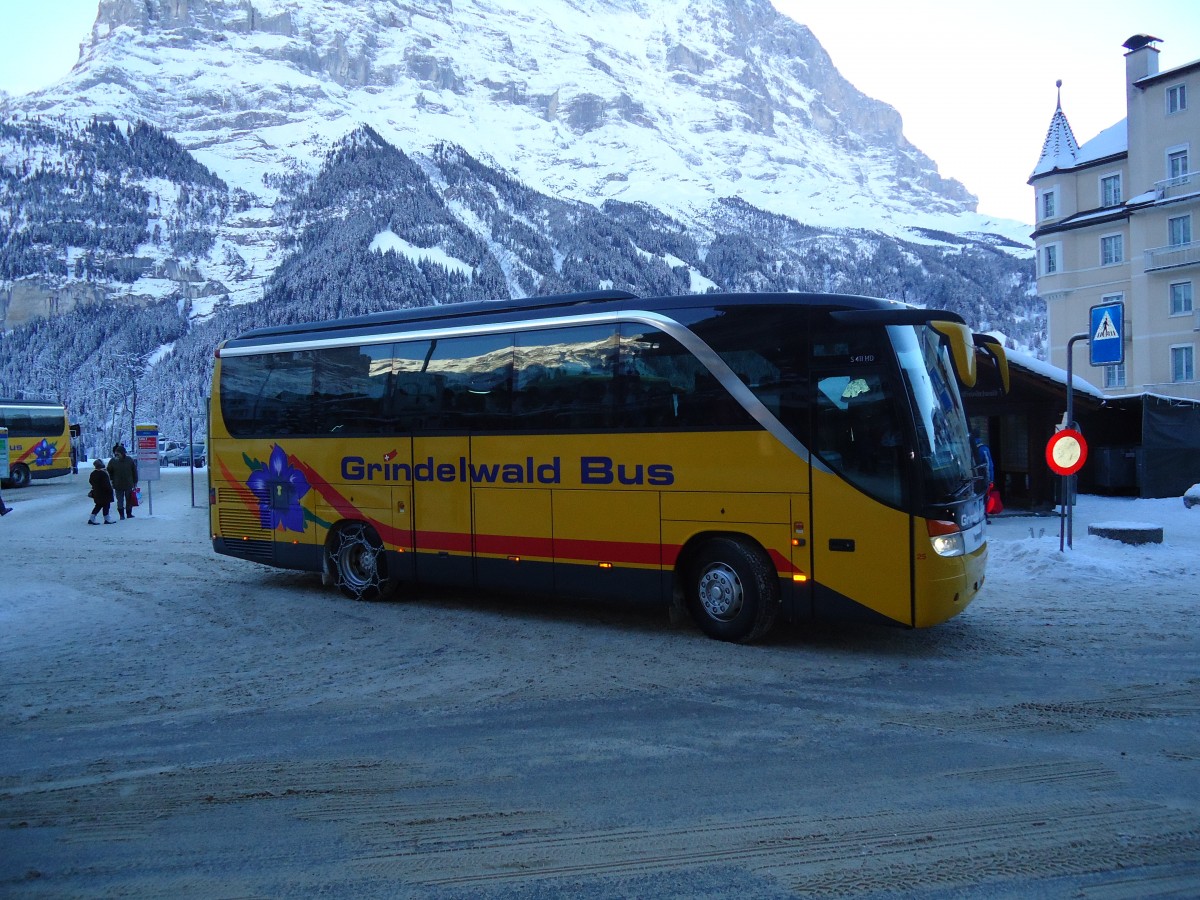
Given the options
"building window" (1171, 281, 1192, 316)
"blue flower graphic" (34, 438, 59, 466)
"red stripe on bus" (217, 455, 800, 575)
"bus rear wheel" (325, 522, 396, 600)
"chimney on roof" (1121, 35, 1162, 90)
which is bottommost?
"bus rear wheel" (325, 522, 396, 600)

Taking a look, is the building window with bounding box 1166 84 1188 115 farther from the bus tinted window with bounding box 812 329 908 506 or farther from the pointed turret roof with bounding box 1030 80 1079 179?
the bus tinted window with bounding box 812 329 908 506

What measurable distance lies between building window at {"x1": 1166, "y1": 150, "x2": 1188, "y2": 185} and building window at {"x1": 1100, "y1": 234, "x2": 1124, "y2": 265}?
4393mm

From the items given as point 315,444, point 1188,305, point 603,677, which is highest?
point 1188,305

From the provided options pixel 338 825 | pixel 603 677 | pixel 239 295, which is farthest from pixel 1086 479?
pixel 239 295

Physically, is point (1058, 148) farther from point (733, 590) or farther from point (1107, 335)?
point (733, 590)

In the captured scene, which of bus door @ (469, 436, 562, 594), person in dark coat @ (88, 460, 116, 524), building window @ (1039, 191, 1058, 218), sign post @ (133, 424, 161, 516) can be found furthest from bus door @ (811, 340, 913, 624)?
building window @ (1039, 191, 1058, 218)

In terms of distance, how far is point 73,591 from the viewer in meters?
12.1

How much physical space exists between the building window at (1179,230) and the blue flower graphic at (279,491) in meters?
42.5

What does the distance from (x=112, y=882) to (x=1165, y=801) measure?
193 inches

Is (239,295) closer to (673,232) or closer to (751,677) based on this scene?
(673,232)

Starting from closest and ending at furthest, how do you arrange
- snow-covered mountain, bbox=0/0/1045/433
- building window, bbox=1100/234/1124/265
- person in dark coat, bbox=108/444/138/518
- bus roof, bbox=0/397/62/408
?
1. person in dark coat, bbox=108/444/138/518
2. bus roof, bbox=0/397/62/408
3. building window, bbox=1100/234/1124/265
4. snow-covered mountain, bbox=0/0/1045/433

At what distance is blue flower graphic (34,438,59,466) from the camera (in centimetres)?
3962

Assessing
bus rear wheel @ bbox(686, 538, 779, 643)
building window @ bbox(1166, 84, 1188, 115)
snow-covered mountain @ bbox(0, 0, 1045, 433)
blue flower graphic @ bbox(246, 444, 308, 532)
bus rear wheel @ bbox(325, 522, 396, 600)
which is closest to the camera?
bus rear wheel @ bbox(686, 538, 779, 643)

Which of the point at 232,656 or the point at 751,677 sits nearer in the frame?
the point at 751,677
